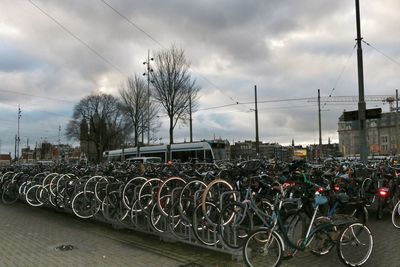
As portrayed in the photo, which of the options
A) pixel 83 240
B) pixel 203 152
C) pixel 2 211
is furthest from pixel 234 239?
pixel 203 152

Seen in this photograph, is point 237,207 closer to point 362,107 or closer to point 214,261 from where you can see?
point 214,261

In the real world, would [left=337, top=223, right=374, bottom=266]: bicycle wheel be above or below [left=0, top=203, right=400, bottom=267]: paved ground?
above

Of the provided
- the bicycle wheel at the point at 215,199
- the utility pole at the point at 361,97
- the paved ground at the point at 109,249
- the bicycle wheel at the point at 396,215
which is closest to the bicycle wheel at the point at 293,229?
the paved ground at the point at 109,249

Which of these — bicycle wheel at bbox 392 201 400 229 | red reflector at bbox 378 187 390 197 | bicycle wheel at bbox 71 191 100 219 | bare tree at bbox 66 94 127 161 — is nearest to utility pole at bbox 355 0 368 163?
red reflector at bbox 378 187 390 197

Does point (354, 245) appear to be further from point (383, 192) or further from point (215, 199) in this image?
point (383, 192)

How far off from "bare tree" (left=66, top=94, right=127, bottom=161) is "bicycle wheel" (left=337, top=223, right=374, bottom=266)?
53.8 meters

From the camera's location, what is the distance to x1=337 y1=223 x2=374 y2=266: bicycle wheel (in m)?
5.27

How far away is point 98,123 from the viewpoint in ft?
195

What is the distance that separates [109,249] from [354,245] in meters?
3.49

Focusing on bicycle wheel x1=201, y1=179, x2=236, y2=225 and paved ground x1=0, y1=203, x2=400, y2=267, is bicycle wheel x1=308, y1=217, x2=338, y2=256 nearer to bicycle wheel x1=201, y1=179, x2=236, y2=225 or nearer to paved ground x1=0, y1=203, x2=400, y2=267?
paved ground x1=0, y1=203, x2=400, y2=267

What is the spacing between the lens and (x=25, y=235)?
775cm

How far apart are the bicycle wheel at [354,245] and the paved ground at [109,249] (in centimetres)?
19

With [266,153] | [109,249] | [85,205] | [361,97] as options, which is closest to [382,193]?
[109,249]

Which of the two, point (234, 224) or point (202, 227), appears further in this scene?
point (202, 227)
